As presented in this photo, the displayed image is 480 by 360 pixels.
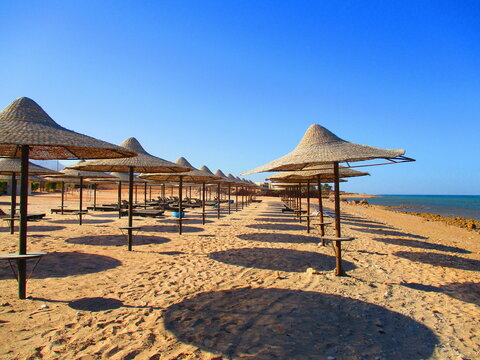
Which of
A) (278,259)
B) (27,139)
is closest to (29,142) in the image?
(27,139)

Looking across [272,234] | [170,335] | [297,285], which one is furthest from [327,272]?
[272,234]

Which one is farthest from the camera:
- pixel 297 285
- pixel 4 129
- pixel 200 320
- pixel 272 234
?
pixel 272 234

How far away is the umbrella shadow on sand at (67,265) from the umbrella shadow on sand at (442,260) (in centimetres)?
616

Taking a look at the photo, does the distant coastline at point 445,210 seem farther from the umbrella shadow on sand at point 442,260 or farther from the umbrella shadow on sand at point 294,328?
the umbrella shadow on sand at point 294,328

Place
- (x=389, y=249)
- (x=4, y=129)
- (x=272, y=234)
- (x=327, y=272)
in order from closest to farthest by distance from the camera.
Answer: (x=4, y=129), (x=327, y=272), (x=389, y=249), (x=272, y=234)

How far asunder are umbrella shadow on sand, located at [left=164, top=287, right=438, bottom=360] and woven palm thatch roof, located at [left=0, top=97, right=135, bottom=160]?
2.41 meters

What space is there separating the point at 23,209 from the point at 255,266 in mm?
3611

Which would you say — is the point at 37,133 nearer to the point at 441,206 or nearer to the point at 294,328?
the point at 294,328

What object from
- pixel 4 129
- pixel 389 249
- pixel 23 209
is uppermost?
pixel 4 129

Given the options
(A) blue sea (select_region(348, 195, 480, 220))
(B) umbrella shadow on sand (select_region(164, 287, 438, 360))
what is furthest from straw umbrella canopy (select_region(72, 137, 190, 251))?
(A) blue sea (select_region(348, 195, 480, 220))

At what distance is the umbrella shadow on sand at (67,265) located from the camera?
15.5 feet

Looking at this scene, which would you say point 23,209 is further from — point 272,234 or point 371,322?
point 272,234

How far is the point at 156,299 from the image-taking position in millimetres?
3766

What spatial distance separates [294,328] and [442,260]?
5299mm
